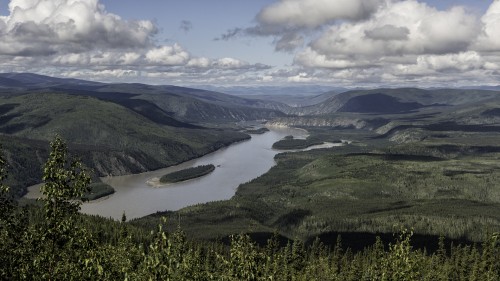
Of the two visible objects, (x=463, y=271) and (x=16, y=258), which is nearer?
(x=16, y=258)

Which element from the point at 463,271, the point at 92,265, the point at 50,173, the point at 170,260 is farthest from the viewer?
the point at 463,271

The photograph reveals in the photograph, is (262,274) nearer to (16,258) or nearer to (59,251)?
(59,251)

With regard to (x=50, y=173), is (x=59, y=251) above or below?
below

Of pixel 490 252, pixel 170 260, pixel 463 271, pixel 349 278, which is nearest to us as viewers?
pixel 170 260

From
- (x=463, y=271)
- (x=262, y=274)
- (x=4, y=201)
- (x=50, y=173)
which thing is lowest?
(x=463, y=271)

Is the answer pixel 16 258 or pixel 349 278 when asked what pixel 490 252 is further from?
pixel 16 258

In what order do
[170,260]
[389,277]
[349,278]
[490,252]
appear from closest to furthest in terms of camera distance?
[170,260] < [389,277] < [490,252] < [349,278]

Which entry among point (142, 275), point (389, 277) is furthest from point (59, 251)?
point (389, 277)

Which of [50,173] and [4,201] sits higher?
[50,173]

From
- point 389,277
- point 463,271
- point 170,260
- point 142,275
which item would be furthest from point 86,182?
point 463,271
